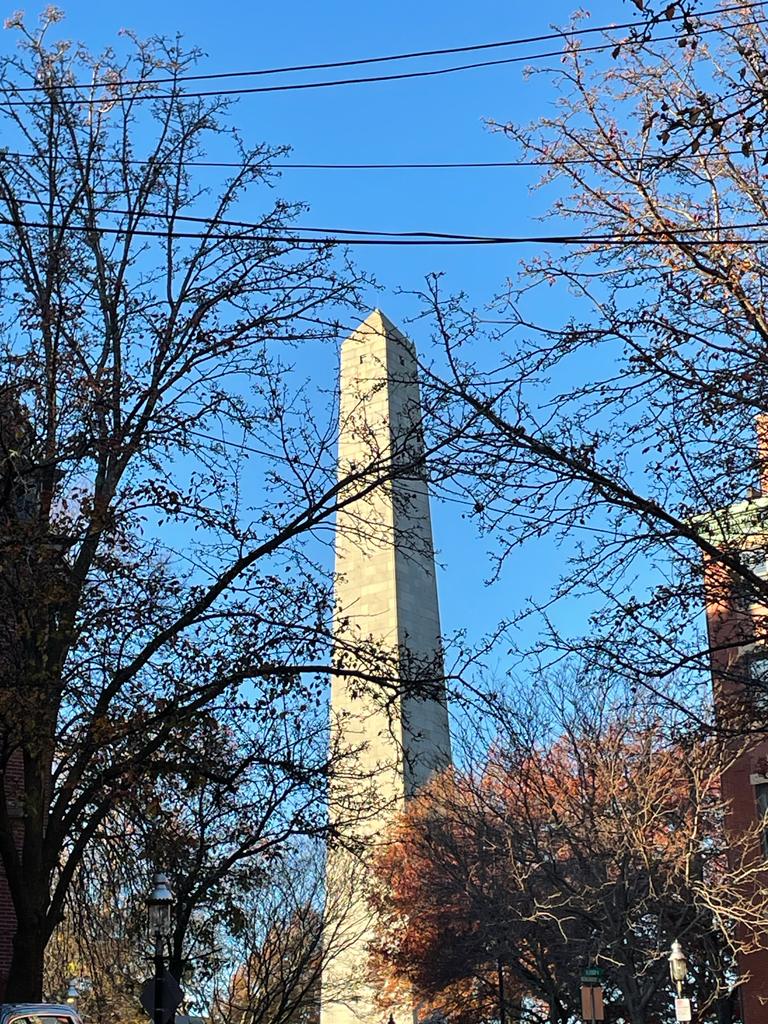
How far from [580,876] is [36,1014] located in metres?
17.0

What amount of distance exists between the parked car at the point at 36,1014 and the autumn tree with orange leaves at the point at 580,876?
45.0ft

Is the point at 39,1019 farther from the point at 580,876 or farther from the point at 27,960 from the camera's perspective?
the point at 580,876

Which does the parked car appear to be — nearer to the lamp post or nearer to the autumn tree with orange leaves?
the lamp post

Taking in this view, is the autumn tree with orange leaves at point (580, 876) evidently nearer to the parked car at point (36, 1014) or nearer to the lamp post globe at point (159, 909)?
the lamp post globe at point (159, 909)

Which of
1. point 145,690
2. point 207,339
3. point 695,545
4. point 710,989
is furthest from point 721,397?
point 710,989

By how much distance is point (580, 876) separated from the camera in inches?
1040

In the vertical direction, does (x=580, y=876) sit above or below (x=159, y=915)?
above

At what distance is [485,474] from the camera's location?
36.4ft

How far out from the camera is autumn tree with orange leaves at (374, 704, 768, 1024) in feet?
84.3

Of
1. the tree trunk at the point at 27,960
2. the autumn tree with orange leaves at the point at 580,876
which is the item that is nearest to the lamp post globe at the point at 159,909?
the tree trunk at the point at 27,960

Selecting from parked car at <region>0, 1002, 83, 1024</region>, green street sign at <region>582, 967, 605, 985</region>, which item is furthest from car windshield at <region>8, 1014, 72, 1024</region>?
green street sign at <region>582, 967, 605, 985</region>

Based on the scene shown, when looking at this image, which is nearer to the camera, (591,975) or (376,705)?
(591,975)

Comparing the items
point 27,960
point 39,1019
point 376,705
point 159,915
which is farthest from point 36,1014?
point 376,705

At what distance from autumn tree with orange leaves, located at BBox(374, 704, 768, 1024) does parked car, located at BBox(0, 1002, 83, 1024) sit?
13724mm
